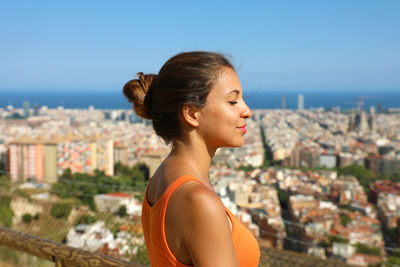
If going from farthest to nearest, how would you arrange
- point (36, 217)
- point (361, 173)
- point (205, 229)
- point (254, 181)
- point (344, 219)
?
1. point (361, 173)
2. point (254, 181)
3. point (344, 219)
4. point (36, 217)
5. point (205, 229)

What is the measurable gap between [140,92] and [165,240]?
0.79 feet

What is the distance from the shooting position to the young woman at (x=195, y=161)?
0.44m

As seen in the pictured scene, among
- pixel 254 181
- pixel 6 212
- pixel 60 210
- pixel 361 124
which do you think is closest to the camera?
pixel 6 212

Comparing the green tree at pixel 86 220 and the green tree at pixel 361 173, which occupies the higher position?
the green tree at pixel 86 220

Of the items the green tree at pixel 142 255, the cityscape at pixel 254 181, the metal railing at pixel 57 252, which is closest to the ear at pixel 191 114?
the cityscape at pixel 254 181

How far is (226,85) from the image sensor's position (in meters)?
0.53

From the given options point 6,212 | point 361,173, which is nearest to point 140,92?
point 6,212

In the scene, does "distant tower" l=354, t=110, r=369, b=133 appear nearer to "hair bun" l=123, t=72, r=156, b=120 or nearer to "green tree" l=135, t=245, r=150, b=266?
"green tree" l=135, t=245, r=150, b=266

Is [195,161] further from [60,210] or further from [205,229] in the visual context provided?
[60,210]

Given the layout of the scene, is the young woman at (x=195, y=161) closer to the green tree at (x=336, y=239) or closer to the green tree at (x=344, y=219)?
the green tree at (x=336, y=239)

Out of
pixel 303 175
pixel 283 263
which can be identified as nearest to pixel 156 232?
pixel 283 263

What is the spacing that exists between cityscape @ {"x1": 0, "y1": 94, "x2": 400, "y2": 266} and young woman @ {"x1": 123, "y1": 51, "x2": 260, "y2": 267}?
197 mm

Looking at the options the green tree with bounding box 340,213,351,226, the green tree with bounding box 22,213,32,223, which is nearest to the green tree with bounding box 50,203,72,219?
the green tree with bounding box 22,213,32,223

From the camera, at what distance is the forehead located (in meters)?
0.52
